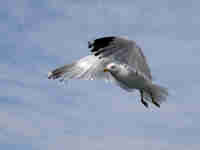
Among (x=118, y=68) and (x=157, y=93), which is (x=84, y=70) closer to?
(x=118, y=68)

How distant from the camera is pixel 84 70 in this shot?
19266mm

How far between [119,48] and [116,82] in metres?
1.14

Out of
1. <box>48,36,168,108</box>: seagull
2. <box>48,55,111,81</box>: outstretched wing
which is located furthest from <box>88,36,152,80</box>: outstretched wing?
<box>48,55,111,81</box>: outstretched wing

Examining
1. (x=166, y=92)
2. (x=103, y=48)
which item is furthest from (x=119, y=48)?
(x=166, y=92)

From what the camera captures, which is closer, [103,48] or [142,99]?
[103,48]

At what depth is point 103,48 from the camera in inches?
739

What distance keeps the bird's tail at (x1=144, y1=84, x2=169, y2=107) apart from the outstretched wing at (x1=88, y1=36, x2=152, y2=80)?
522mm

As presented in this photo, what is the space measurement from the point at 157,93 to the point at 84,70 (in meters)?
1.64

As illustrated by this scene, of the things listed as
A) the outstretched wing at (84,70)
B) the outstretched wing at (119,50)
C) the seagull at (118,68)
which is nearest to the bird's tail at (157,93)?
the seagull at (118,68)

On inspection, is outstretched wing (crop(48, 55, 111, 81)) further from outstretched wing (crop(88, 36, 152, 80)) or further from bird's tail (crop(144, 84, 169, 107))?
bird's tail (crop(144, 84, 169, 107))

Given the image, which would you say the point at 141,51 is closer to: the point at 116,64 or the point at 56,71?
the point at 116,64

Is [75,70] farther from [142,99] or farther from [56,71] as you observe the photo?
[142,99]

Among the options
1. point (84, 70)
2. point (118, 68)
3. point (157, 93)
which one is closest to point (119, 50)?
point (118, 68)

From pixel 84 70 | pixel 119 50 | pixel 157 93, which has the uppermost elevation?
pixel 119 50
